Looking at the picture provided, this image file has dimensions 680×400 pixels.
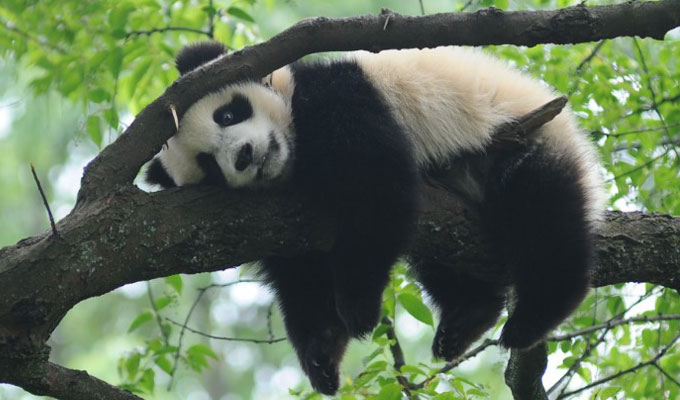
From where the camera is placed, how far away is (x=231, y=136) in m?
3.67

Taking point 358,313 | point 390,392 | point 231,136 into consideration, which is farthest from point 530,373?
point 231,136

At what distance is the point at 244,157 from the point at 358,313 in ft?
3.20

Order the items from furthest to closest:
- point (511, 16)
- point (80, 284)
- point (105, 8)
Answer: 1. point (105, 8)
2. point (511, 16)
3. point (80, 284)

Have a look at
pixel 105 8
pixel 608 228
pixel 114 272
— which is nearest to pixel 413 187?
pixel 608 228

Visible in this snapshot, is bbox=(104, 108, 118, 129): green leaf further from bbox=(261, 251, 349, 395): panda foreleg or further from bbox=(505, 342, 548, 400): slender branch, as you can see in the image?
bbox=(505, 342, 548, 400): slender branch

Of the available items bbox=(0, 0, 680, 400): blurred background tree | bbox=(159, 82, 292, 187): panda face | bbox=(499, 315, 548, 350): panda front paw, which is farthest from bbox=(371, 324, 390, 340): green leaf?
bbox=(159, 82, 292, 187): panda face

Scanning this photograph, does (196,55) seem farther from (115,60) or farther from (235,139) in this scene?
(115,60)

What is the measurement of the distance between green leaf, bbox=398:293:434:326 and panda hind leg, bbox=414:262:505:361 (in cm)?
69

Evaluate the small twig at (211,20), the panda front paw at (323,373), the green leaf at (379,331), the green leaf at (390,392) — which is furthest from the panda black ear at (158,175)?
the green leaf at (390,392)

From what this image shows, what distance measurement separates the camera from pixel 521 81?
440 centimetres

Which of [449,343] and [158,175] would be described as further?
[449,343]

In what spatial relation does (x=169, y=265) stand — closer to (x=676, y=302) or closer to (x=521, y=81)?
(x=521, y=81)

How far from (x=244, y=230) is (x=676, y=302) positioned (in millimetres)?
2921

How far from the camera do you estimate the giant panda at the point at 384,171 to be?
143 inches
